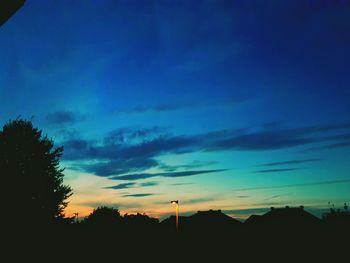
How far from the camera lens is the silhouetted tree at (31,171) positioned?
25078mm

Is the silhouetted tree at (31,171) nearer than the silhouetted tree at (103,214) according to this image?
Yes

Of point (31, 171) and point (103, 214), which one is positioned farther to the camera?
point (103, 214)

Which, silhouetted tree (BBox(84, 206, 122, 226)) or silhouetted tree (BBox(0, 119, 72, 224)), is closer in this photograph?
silhouetted tree (BBox(0, 119, 72, 224))

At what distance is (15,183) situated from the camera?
25266mm

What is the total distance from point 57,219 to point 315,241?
113ft

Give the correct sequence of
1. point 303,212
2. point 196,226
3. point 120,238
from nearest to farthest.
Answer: point 120,238 < point 303,212 < point 196,226

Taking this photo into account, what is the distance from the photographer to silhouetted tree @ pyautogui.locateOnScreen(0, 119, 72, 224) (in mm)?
25078

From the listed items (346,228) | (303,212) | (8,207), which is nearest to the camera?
(8,207)

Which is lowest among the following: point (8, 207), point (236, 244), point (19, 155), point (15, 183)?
point (236, 244)

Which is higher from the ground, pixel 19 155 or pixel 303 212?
pixel 19 155

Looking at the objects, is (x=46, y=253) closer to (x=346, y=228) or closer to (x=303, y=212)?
(x=346, y=228)

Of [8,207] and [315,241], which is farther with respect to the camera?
[315,241]

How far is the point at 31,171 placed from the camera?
2759cm

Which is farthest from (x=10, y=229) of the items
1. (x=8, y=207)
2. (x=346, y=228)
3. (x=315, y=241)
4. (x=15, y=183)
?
(x=346, y=228)
